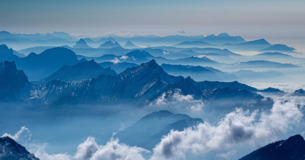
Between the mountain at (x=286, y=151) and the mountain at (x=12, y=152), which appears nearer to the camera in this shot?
the mountain at (x=286, y=151)

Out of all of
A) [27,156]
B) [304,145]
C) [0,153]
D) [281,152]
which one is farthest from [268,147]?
[0,153]

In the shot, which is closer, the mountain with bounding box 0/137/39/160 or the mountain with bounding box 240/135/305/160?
the mountain with bounding box 240/135/305/160

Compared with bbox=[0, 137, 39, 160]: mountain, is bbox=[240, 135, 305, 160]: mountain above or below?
below

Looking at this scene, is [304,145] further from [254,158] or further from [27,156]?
[27,156]

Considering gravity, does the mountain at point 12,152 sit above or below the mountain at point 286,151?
above

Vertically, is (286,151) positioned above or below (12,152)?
below

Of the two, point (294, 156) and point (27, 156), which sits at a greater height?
point (27, 156)

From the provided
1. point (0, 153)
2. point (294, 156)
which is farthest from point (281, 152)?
point (0, 153)

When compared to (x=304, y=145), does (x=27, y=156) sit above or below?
above

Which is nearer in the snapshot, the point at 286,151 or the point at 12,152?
the point at 286,151
